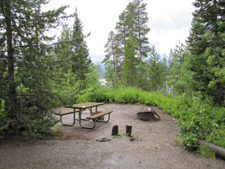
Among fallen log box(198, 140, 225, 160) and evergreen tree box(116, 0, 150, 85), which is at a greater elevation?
evergreen tree box(116, 0, 150, 85)

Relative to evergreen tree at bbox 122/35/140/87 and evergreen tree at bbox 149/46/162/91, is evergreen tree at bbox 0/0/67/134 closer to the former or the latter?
evergreen tree at bbox 122/35/140/87

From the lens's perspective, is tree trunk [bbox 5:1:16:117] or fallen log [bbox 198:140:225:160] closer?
fallen log [bbox 198:140:225:160]

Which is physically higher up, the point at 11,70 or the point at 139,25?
the point at 139,25

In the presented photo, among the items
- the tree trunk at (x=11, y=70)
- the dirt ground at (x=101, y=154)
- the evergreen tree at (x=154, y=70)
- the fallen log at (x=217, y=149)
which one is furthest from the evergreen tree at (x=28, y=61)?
the evergreen tree at (x=154, y=70)

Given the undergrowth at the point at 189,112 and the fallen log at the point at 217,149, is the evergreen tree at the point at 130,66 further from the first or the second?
the fallen log at the point at 217,149

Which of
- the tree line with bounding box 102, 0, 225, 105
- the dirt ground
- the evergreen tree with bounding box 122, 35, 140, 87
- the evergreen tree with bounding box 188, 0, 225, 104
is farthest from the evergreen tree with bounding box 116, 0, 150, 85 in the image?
the dirt ground

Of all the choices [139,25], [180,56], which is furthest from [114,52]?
[180,56]

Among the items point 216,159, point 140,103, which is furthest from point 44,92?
point 140,103

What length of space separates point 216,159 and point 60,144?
3.74m

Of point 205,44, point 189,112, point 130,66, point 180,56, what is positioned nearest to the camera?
point 189,112

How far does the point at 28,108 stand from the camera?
3.89 metres

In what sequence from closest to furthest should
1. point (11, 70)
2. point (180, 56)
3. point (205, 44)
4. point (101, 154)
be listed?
point (101, 154) < point (11, 70) < point (205, 44) < point (180, 56)

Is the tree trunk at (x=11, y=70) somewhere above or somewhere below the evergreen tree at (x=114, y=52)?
below

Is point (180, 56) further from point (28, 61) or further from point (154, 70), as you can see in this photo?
point (28, 61)
